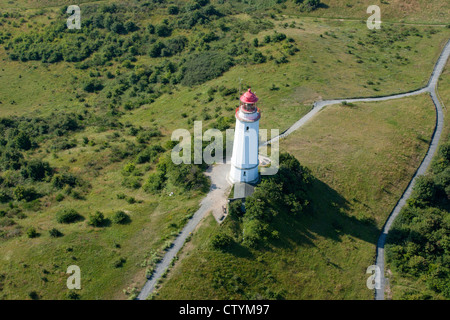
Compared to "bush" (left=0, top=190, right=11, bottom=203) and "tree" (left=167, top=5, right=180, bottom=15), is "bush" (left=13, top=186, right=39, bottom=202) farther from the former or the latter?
"tree" (left=167, top=5, right=180, bottom=15)

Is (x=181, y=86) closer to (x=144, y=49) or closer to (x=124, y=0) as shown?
(x=144, y=49)

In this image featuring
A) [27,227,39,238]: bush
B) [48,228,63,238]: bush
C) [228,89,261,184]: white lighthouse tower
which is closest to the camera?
[228,89,261,184]: white lighthouse tower

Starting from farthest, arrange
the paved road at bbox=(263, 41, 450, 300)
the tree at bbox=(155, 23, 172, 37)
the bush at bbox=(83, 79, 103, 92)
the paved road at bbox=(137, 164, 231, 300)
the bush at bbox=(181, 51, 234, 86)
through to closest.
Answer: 1. the tree at bbox=(155, 23, 172, 37)
2. the bush at bbox=(83, 79, 103, 92)
3. the bush at bbox=(181, 51, 234, 86)
4. the paved road at bbox=(263, 41, 450, 300)
5. the paved road at bbox=(137, 164, 231, 300)

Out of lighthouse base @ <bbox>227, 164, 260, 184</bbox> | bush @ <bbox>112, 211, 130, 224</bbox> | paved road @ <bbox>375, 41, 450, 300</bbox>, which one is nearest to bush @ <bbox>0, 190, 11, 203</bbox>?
bush @ <bbox>112, 211, 130, 224</bbox>

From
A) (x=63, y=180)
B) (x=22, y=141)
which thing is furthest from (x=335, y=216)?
(x=22, y=141)

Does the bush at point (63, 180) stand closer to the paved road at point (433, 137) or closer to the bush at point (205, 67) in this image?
the paved road at point (433, 137)

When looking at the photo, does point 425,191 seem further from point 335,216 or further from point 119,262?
point 119,262

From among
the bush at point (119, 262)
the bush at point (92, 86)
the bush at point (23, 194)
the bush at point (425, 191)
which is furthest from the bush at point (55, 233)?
the bush at point (92, 86)
